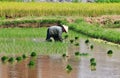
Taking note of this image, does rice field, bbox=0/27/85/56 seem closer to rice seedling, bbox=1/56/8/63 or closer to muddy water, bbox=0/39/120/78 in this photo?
muddy water, bbox=0/39/120/78

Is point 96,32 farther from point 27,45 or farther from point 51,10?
point 51,10

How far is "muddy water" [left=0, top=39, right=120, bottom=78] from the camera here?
1087 centimetres

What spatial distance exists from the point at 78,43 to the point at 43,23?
24.6ft

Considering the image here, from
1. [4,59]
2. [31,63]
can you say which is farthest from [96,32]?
[31,63]

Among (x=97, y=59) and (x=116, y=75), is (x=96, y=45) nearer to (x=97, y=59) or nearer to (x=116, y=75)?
(x=97, y=59)

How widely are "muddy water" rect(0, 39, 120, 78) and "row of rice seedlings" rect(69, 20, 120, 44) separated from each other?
2697mm

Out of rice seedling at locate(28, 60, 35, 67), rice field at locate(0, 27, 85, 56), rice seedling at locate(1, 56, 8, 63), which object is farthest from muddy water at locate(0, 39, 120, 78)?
rice field at locate(0, 27, 85, 56)

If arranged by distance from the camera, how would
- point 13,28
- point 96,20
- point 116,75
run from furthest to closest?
1. point 96,20
2. point 13,28
3. point 116,75

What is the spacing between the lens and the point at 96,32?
1941cm

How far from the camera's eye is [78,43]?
655 inches

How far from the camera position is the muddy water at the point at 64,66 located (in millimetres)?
10871

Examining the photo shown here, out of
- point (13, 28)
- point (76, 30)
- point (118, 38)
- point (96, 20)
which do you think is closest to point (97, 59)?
point (118, 38)

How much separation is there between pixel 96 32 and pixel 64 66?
750 centimetres

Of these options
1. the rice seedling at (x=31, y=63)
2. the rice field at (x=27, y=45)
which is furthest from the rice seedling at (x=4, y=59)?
the rice field at (x=27, y=45)
